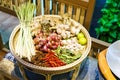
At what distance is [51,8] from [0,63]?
0.65m

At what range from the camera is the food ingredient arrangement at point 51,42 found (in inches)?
52.5

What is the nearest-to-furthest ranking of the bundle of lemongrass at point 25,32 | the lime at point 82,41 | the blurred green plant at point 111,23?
the bundle of lemongrass at point 25,32, the lime at point 82,41, the blurred green plant at point 111,23

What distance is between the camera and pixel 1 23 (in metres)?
2.47

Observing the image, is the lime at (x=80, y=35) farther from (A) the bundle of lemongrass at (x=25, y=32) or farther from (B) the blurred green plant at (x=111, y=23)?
(B) the blurred green plant at (x=111, y=23)

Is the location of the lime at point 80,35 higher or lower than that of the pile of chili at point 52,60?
higher

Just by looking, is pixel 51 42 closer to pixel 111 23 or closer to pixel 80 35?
pixel 80 35

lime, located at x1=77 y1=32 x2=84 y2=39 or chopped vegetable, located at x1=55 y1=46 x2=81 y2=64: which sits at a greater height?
lime, located at x1=77 y1=32 x2=84 y2=39

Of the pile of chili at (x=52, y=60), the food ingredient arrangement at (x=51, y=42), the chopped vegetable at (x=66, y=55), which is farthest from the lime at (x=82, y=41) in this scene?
the pile of chili at (x=52, y=60)

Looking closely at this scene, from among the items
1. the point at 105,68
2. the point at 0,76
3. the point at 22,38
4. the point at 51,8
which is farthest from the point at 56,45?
the point at 0,76

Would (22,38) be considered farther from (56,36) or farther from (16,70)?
(16,70)

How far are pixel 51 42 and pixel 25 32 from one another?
0.70ft

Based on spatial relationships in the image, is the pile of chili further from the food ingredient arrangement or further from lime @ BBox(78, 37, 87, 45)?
lime @ BBox(78, 37, 87, 45)

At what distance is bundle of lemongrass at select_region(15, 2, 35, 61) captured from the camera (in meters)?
1.27

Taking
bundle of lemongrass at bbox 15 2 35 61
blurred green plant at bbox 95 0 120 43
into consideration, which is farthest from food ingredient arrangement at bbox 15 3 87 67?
blurred green plant at bbox 95 0 120 43
